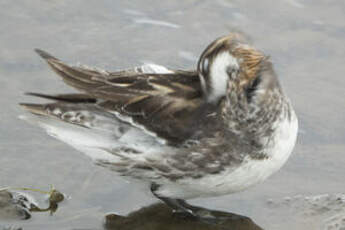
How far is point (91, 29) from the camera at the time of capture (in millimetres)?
9594

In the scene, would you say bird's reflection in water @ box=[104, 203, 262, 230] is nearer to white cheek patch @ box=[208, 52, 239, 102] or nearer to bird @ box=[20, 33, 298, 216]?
bird @ box=[20, 33, 298, 216]

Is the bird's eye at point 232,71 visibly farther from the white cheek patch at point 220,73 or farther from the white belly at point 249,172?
the white belly at point 249,172

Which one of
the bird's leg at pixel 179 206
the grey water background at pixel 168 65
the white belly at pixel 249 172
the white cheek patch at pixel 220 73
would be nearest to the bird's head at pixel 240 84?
the white cheek patch at pixel 220 73

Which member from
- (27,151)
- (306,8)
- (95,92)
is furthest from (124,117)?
(306,8)

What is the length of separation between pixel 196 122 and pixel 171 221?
1.00 metres

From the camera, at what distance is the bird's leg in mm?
6492

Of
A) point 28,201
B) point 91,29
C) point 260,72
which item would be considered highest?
point 260,72

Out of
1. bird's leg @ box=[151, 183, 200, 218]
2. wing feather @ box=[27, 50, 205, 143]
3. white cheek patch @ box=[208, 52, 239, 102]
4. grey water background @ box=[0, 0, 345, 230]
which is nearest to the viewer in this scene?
white cheek patch @ box=[208, 52, 239, 102]

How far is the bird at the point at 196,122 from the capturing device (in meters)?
6.05

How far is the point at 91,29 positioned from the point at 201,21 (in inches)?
52.3

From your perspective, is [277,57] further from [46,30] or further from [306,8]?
[46,30]

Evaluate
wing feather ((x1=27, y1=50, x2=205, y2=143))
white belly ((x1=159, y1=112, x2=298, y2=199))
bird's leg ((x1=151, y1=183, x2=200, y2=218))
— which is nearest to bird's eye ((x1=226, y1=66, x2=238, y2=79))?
wing feather ((x1=27, y1=50, x2=205, y2=143))

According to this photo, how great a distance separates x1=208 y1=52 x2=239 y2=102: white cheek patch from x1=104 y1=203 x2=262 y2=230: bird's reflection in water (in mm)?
1099

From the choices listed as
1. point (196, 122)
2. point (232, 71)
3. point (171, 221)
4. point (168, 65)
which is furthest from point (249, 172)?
point (168, 65)
